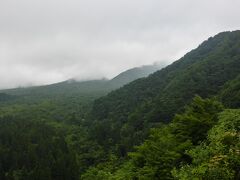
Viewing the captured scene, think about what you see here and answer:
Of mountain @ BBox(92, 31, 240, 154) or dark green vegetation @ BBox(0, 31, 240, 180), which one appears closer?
dark green vegetation @ BBox(0, 31, 240, 180)

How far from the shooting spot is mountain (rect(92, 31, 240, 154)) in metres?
101

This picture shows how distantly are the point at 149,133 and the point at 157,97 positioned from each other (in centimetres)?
5704

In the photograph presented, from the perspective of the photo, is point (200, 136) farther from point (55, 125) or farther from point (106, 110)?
point (55, 125)

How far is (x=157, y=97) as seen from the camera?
118312 mm

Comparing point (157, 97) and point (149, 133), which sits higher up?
point (157, 97)

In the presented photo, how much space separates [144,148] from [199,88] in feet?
242

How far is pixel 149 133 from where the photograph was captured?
61781 mm

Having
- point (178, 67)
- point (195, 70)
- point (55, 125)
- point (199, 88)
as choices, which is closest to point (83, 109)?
point (55, 125)

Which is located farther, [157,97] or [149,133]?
[157,97]

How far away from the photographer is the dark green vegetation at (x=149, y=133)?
1093 inches

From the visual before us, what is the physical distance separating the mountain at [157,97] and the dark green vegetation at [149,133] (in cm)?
26

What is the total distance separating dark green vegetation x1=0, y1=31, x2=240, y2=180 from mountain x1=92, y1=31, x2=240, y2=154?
0.26 m

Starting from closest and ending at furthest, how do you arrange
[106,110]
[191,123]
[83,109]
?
1. [191,123]
2. [106,110]
3. [83,109]

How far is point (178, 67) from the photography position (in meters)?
163
